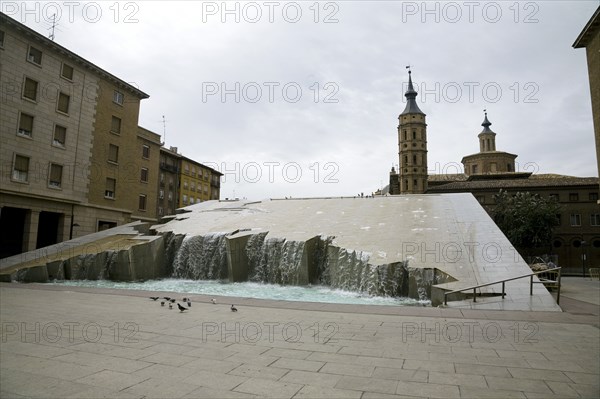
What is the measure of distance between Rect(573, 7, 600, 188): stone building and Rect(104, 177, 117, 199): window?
35089 mm

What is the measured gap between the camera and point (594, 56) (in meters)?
26.0

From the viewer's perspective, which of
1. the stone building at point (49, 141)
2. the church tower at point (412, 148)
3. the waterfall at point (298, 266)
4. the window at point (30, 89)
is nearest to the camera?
the waterfall at point (298, 266)

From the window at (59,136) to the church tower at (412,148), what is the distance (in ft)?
186

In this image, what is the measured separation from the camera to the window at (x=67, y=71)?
25.2 meters

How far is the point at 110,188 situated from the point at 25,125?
7.62m

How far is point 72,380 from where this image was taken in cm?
377

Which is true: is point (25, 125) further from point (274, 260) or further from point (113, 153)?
point (274, 260)

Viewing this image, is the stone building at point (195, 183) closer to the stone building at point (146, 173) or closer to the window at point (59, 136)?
the stone building at point (146, 173)

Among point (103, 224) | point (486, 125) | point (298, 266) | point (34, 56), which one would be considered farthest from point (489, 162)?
point (34, 56)

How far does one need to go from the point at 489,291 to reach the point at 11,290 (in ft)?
47.3

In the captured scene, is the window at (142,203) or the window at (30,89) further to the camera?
the window at (142,203)

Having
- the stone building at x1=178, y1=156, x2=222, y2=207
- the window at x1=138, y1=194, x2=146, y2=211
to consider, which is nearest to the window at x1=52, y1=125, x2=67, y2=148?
the window at x1=138, y1=194, x2=146, y2=211

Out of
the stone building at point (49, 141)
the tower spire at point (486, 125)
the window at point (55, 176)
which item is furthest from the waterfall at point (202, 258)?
the tower spire at point (486, 125)

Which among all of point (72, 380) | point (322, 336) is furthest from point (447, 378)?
point (72, 380)
